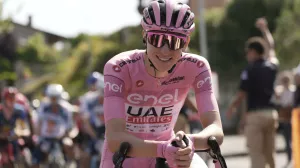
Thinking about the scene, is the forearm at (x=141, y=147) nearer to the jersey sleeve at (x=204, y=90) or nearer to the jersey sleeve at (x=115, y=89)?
the jersey sleeve at (x=115, y=89)

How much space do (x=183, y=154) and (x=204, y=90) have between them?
3.10 feet

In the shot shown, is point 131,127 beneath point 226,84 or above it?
above

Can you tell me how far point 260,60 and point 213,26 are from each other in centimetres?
4031

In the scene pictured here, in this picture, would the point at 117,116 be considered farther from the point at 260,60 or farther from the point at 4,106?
the point at 4,106

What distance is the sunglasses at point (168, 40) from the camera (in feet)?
17.9

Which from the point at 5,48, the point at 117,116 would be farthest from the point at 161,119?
the point at 5,48

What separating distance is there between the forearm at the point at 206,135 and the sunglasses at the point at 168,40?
54 centimetres

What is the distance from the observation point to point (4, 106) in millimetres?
14508

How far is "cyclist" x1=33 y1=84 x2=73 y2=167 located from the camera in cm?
1614

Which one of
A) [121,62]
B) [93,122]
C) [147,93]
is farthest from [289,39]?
[121,62]

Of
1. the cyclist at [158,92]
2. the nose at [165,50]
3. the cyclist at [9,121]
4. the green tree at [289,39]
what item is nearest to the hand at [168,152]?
the cyclist at [158,92]

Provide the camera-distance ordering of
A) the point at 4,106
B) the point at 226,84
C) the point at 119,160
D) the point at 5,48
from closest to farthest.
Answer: the point at 119,160
the point at 4,106
the point at 226,84
the point at 5,48

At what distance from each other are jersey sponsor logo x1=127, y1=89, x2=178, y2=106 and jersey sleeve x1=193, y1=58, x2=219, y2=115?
187 millimetres

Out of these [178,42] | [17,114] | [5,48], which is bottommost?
[5,48]
